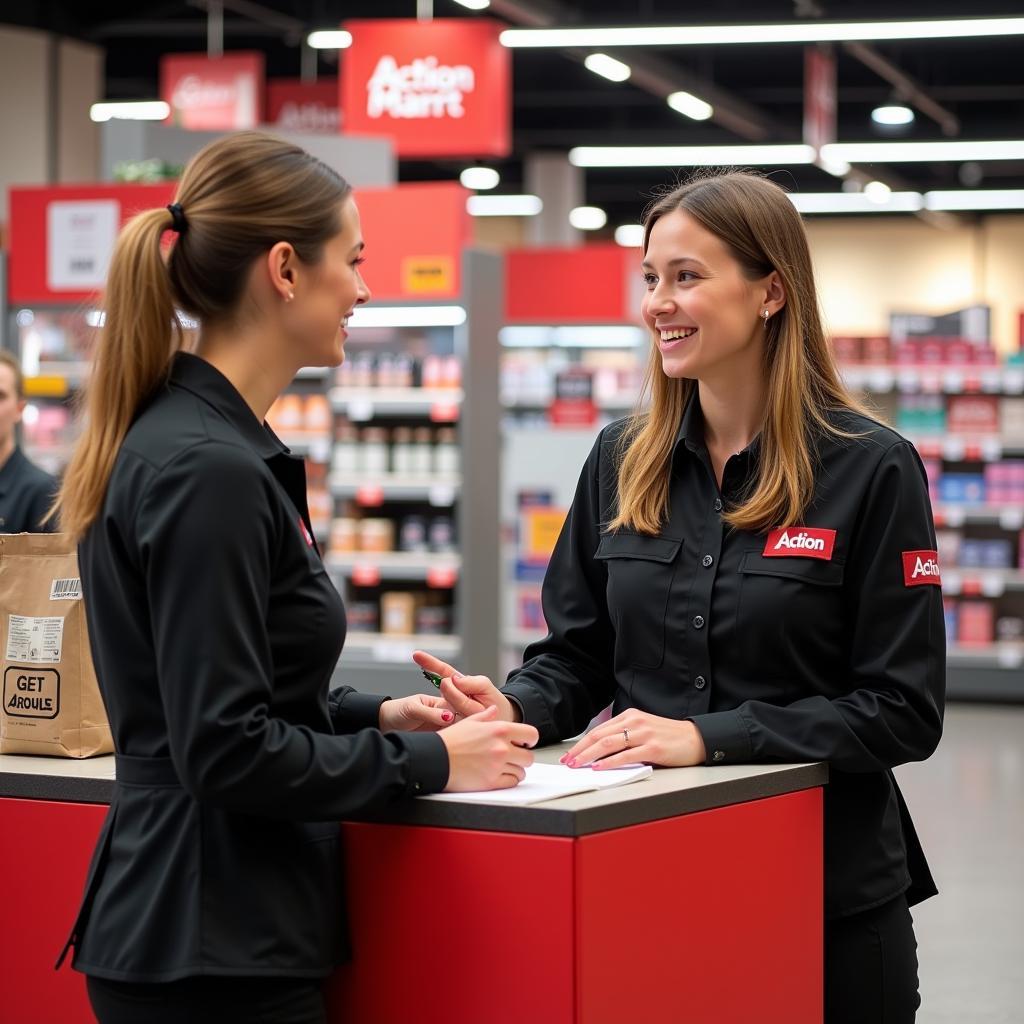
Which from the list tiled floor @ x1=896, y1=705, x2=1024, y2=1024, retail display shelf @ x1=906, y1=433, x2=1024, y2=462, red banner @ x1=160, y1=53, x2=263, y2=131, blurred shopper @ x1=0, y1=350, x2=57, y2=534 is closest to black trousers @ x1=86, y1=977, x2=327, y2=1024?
tiled floor @ x1=896, y1=705, x2=1024, y2=1024

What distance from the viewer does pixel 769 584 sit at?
7.67ft

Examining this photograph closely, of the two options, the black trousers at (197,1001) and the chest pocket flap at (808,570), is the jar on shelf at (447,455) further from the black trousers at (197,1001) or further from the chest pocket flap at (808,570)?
the black trousers at (197,1001)

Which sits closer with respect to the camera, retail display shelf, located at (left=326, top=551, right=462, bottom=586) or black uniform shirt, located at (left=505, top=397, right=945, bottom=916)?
black uniform shirt, located at (left=505, top=397, right=945, bottom=916)

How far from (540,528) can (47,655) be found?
7433 mm

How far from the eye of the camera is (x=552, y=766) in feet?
7.36

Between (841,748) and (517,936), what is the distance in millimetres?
589

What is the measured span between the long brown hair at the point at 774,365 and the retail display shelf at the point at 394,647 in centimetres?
645

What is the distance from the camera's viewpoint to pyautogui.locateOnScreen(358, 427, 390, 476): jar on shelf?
9047 millimetres

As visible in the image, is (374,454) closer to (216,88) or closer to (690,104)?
(216,88)

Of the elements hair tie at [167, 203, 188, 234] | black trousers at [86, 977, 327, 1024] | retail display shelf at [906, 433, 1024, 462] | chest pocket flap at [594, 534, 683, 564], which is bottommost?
black trousers at [86, 977, 327, 1024]

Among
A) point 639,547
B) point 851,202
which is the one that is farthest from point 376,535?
point 851,202

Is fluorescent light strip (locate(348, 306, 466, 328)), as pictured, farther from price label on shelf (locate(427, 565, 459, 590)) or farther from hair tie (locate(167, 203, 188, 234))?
hair tie (locate(167, 203, 188, 234))

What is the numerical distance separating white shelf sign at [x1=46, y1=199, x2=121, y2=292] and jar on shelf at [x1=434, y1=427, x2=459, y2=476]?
7.30 ft

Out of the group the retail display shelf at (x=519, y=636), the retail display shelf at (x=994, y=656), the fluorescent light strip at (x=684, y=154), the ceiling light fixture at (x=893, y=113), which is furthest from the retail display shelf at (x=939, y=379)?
the ceiling light fixture at (x=893, y=113)
